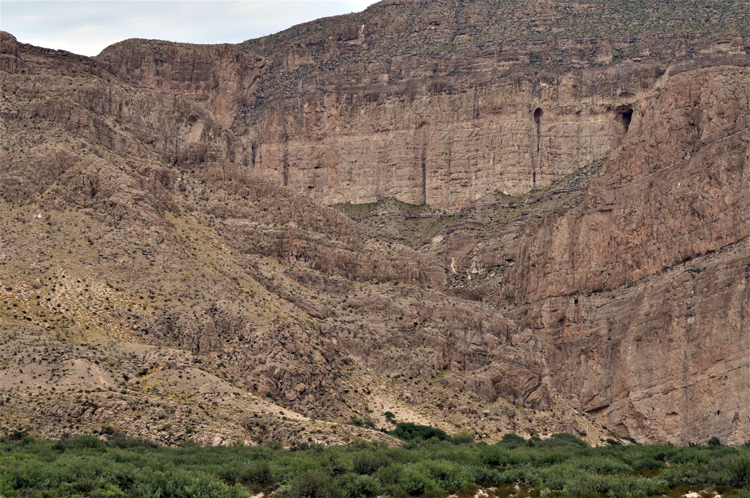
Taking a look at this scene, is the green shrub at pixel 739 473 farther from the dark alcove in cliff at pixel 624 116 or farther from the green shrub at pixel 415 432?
the dark alcove in cliff at pixel 624 116

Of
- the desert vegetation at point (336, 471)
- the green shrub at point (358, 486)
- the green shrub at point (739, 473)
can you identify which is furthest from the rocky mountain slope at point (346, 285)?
the green shrub at point (739, 473)

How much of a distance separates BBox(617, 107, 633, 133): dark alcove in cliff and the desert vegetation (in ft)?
374

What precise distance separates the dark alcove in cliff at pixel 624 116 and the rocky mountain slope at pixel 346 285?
352 cm

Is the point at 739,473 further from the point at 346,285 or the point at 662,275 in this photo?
the point at 662,275

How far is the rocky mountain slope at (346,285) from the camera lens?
93.9 meters

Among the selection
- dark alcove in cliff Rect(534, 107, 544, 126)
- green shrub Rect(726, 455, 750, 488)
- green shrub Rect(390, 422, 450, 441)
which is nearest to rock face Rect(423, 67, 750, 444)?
dark alcove in cliff Rect(534, 107, 544, 126)

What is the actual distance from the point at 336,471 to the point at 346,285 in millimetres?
48318

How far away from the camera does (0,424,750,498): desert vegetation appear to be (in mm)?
64188

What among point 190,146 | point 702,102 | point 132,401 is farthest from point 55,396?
point 702,102

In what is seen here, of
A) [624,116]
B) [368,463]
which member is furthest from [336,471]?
[624,116]

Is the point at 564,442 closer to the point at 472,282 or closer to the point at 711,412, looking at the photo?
the point at 711,412

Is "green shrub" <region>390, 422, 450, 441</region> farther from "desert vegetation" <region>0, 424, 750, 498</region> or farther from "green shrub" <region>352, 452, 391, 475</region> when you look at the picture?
"green shrub" <region>352, 452, 391, 475</region>

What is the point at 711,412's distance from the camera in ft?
418

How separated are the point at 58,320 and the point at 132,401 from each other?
487 inches
